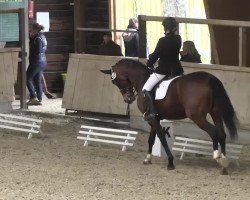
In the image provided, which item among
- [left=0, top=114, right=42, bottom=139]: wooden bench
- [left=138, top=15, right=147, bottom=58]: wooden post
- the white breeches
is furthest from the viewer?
[left=138, top=15, right=147, bottom=58]: wooden post

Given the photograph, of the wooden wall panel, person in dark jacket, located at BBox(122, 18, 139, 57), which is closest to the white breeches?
the wooden wall panel

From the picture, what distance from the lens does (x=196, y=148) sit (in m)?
12.1

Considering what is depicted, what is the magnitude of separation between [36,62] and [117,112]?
12.5 feet

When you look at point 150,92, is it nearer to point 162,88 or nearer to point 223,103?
point 162,88

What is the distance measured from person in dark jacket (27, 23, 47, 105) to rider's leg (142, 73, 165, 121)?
23.7 ft

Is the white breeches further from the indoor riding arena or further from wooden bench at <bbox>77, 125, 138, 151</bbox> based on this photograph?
wooden bench at <bbox>77, 125, 138, 151</bbox>

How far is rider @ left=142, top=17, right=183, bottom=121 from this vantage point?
11190 millimetres

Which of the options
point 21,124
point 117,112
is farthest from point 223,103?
point 117,112

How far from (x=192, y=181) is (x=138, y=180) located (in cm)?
70

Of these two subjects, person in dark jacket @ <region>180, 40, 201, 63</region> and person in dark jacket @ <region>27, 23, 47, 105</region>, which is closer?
person in dark jacket @ <region>180, 40, 201, 63</region>

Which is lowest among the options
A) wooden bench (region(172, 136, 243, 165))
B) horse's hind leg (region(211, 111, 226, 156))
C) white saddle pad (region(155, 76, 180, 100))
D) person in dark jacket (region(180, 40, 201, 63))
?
wooden bench (region(172, 136, 243, 165))

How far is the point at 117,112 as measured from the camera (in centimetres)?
1538

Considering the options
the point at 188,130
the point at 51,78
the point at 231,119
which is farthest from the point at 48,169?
the point at 51,78

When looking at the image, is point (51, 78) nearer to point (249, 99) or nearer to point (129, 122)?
point (129, 122)
